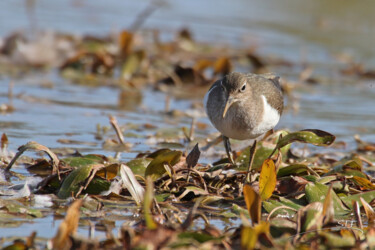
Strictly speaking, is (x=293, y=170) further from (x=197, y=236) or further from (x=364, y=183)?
(x=197, y=236)

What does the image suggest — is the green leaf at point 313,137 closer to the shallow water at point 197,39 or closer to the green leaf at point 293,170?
the green leaf at point 293,170

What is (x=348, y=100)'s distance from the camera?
836cm

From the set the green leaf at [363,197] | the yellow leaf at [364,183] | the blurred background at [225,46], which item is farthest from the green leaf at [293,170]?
the blurred background at [225,46]

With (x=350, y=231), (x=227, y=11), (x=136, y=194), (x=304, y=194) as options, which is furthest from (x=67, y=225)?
(x=227, y=11)

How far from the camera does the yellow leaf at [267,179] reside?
3715mm

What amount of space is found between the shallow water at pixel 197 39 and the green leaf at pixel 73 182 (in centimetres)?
39

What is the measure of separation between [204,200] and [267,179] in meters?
0.41

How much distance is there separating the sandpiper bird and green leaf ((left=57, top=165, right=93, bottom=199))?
3.86ft

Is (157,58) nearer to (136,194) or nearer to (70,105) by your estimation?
(70,105)

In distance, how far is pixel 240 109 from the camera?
4.64 metres

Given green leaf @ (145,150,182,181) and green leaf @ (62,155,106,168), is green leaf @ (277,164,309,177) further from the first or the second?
green leaf @ (62,155,106,168)

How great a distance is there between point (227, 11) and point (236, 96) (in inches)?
410

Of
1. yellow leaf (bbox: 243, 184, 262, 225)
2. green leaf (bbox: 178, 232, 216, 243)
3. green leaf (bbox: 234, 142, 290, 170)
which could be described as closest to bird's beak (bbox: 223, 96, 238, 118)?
green leaf (bbox: 234, 142, 290, 170)

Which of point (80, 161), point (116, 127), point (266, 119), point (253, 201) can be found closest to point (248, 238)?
point (253, 201)
